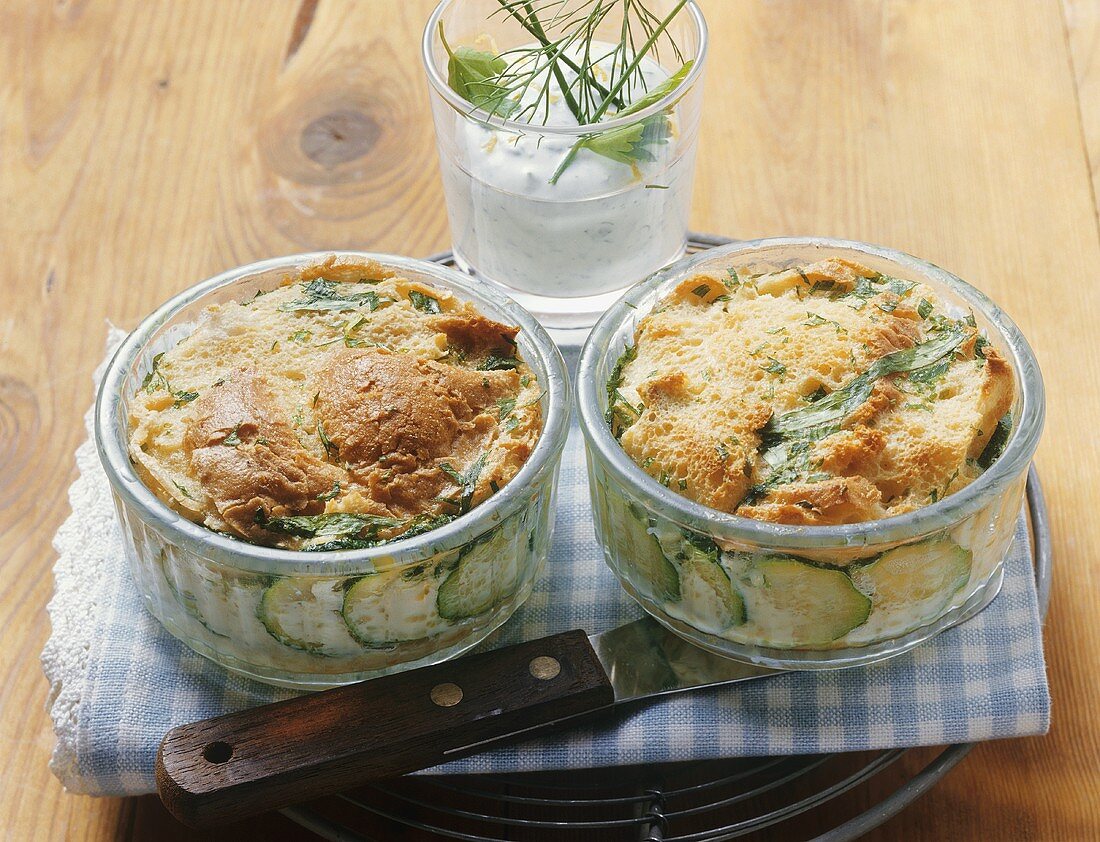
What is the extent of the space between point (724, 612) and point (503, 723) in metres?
0.34

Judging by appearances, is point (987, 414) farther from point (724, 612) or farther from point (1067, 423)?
point (1067, 423)

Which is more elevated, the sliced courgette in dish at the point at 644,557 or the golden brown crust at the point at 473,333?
the golden brown crust at the point at 473,333

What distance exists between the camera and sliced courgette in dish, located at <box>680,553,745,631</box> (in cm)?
183

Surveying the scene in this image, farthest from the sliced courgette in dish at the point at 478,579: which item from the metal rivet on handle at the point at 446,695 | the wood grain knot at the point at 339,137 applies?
the wood grain knot at the point at 339,137

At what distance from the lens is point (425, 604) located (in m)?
1.85

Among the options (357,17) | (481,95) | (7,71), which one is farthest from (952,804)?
(7,71)

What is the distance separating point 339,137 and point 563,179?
107 centimetres

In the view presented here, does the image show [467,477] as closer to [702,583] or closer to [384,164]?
[702,583]

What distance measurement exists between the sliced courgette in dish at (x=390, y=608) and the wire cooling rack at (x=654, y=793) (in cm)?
20

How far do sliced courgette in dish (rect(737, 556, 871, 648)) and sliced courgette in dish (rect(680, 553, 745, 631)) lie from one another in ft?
0.06

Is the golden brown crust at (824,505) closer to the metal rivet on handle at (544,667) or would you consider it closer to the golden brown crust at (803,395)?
the golden brown crust at (803,395)

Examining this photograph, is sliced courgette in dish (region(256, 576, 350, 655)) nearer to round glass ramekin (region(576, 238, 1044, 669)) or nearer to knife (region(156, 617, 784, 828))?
knife (region(156, 617, 784, 828))

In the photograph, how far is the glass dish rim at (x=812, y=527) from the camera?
5.66 ft

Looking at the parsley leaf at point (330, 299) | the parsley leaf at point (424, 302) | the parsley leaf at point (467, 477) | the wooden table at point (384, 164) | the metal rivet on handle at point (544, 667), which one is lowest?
the wooden table at point (384, 164)
